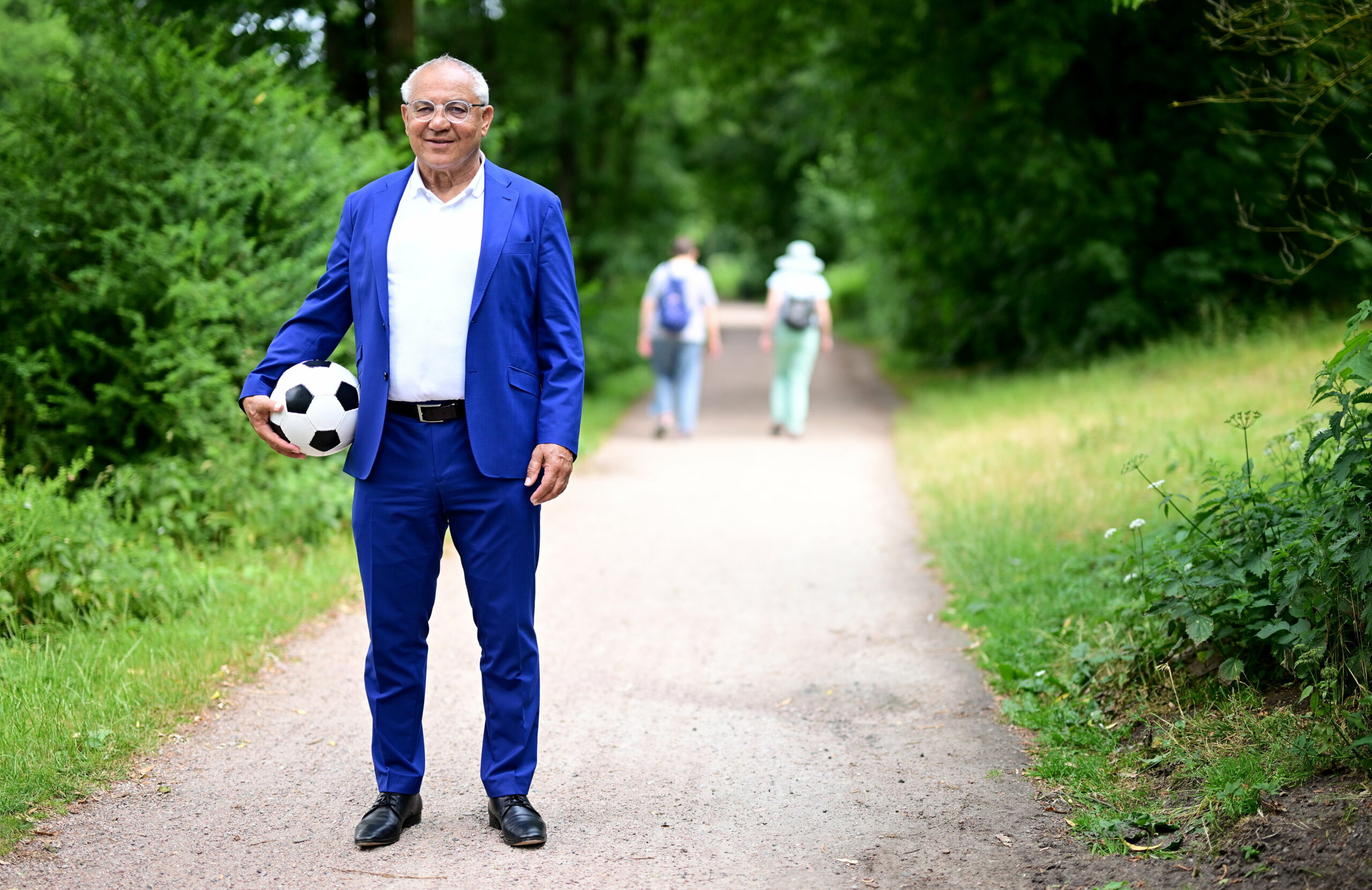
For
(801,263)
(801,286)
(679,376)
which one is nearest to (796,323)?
(801,286)

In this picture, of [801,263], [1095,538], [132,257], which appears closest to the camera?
Result: [1095,538]

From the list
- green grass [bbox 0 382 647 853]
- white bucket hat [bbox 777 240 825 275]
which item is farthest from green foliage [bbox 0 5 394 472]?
white bucket hat [bbox 777 240 825 275]

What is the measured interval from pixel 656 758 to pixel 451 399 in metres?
1.67

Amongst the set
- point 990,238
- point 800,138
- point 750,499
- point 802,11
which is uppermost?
point 802,11

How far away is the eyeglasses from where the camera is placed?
3594mm

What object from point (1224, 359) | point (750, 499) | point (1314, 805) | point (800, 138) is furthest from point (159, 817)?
point (800, 138)

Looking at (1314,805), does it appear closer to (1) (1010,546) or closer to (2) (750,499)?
(1) (1010,546)

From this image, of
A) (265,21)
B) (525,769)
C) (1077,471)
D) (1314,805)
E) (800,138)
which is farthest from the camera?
(800,138)

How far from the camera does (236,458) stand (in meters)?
7.53

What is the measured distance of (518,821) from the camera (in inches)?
147

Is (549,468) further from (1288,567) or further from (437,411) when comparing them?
(1288,567)

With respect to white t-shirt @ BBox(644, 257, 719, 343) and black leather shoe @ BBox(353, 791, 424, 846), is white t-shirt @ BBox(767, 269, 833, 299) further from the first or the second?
black leather shoe @ BBox(353, 791, 424, 846)

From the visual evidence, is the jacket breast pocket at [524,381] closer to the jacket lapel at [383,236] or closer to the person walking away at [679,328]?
the jacket lapel at [383,236]

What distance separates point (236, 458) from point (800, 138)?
14.3 meters
